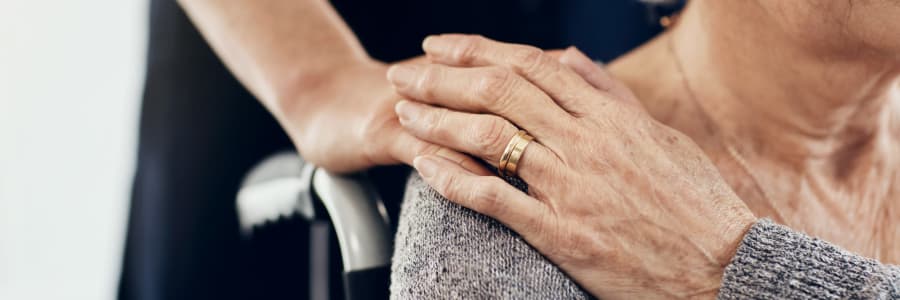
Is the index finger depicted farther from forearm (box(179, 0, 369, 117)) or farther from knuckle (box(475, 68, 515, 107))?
forearm (box(179, 0, 369, 117))

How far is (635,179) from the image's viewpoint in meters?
0.66

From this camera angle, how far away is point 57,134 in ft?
3.30

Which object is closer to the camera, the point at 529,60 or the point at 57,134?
the point at 529,60

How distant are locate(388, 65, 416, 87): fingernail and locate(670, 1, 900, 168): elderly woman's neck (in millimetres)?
326

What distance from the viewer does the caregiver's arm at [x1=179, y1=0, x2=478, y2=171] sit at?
76 centimetres

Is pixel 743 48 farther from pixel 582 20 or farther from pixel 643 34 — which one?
pixel 643 34

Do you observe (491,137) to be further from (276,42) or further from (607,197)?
(276,42)

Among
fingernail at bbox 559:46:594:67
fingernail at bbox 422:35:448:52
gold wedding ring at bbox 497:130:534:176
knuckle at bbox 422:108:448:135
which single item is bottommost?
gold wedding ring at bbox 497:130:534:176

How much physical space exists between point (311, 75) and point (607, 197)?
37 centimetres

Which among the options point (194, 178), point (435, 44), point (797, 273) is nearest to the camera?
point (797, 273)

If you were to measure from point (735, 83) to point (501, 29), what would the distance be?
0.40m

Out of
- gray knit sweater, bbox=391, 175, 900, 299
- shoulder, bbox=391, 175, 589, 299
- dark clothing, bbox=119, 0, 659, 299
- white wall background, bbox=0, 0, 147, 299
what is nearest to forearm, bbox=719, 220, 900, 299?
gray knit sweater, bbox=391, 175, 900, 299

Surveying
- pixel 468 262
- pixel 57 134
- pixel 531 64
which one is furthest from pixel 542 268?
pixel 57 134

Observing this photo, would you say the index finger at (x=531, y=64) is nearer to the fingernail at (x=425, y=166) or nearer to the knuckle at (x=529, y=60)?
the knuckle at (x=529, y=60)
